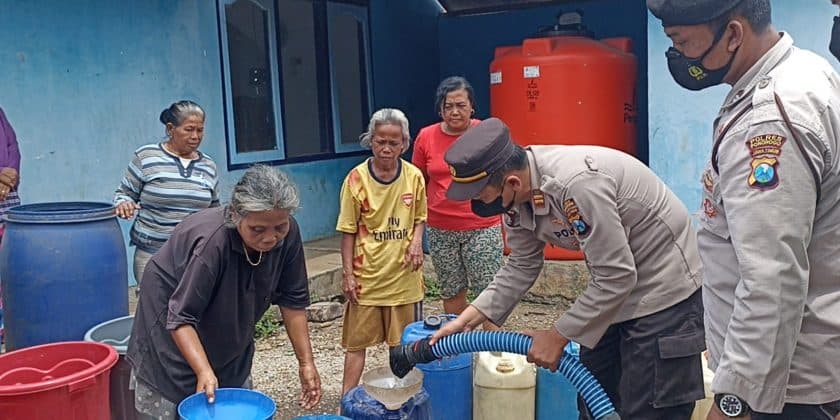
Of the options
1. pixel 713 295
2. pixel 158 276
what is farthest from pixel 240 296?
pixel 713 295

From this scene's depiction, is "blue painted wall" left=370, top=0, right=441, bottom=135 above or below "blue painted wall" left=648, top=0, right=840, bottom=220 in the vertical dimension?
above

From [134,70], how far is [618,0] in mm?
4055

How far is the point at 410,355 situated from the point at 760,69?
1.34m

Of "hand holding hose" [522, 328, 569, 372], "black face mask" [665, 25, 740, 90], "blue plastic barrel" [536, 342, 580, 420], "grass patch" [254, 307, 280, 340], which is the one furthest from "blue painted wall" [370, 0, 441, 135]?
"black face mask" [665, 25, 740, 90]

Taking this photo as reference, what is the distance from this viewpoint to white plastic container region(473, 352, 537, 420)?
3.18 meters

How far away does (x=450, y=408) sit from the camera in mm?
3211

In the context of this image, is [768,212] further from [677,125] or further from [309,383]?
[677,125]

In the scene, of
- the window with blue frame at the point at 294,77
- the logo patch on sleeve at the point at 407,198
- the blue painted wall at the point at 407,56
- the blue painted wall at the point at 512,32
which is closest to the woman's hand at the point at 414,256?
the logo patch on sleeve at the point at 407,198

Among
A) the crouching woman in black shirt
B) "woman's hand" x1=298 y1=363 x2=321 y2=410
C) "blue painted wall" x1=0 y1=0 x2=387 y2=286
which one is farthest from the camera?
"blue painted wall" x1=0 y1=0 x2=387 y2=286

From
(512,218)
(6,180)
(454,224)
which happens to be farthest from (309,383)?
(6,180)

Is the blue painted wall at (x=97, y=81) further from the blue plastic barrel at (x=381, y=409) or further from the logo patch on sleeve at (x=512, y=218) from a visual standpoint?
the logo patch on sleeve at (x=512, y=218)

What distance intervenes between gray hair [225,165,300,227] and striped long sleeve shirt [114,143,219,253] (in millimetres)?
1516

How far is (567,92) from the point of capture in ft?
17.6

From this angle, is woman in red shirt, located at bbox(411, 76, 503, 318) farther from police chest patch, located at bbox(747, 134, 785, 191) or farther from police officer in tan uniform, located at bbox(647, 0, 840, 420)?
police chest patch, located at bbox(747, 134, 785, 191)
